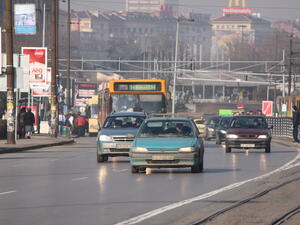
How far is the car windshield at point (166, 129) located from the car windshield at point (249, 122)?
14.1 metres

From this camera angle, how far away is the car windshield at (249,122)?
40188mm

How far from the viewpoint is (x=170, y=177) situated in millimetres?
23578

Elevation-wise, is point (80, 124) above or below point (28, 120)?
below

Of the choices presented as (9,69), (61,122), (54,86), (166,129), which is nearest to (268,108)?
(61,122)

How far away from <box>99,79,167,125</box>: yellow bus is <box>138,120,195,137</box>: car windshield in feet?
66.4

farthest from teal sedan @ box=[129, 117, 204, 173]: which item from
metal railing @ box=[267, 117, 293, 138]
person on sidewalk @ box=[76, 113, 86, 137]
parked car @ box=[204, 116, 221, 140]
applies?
person on sidewalk @ box=[76, 113, 86, 137]

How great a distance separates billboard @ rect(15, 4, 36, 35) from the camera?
56281 millimetres

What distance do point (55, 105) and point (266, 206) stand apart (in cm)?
3830

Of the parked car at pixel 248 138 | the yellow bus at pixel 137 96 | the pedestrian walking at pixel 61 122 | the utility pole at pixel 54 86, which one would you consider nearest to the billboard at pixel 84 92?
the pedestrian walking at pixel 61 122

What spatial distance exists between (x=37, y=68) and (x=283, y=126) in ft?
78.4

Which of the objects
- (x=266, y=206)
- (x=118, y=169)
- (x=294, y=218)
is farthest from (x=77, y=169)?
(x=294, y=218)

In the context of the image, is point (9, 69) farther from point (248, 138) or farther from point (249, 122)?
point (248, 138)

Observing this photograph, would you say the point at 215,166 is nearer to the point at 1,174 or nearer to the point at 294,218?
the point at 1,174

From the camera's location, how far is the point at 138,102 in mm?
47094
